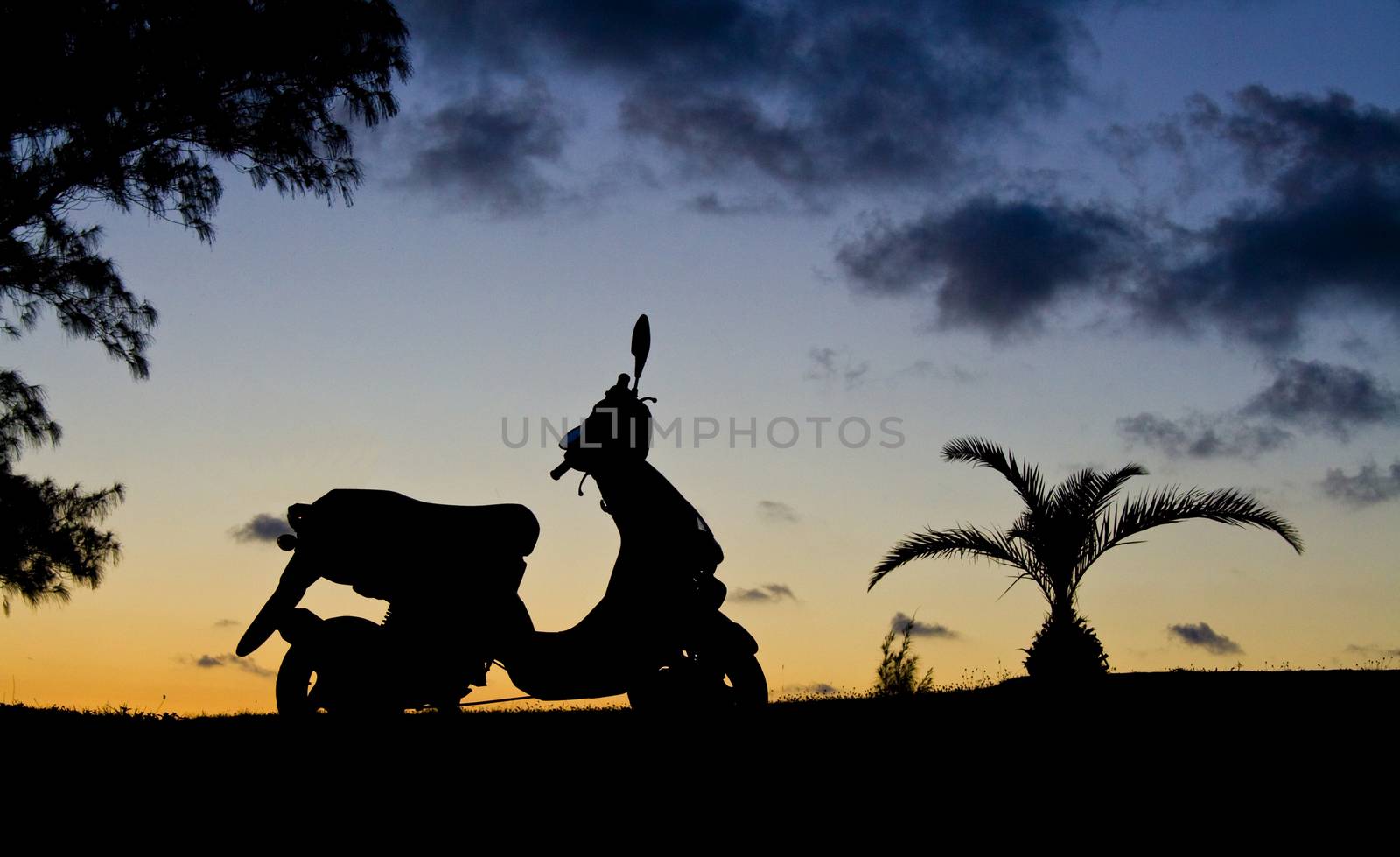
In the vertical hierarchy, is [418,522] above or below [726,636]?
above

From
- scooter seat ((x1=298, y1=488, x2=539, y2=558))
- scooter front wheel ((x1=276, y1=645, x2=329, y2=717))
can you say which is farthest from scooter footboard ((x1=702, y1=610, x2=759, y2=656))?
scooter front wheel ((x1=276, y1=645, x2=329, y2=717))

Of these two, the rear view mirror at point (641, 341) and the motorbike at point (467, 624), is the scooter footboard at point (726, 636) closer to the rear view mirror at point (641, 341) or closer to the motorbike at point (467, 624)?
the motorbike at point (467, 624)

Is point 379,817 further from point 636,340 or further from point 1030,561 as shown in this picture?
point 1030,561

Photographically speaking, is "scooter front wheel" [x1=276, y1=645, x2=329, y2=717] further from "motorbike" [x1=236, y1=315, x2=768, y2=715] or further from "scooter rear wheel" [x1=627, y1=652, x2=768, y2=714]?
"scooter rear wheel" [x1=627, y1=652, x2=768, y2=714]

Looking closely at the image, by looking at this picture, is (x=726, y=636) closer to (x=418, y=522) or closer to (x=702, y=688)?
(x=702, y=688)

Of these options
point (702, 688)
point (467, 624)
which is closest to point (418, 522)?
point (467, 624)

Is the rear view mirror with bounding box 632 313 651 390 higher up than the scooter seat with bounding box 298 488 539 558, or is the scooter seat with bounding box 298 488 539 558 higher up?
the rear view mirror with bounding box 632 313 651 390

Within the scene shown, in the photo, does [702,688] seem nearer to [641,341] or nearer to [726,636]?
[726,636]

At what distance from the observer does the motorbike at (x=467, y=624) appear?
6457mm

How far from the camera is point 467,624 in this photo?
650 centimetres

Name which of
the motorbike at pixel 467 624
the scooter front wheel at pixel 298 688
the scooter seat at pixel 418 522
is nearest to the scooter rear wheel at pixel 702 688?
the motorbike at pixel 467 624

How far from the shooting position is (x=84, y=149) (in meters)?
13.8

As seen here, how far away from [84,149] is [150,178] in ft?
2.57

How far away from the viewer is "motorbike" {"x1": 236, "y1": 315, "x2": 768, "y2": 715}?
646 centimetres
